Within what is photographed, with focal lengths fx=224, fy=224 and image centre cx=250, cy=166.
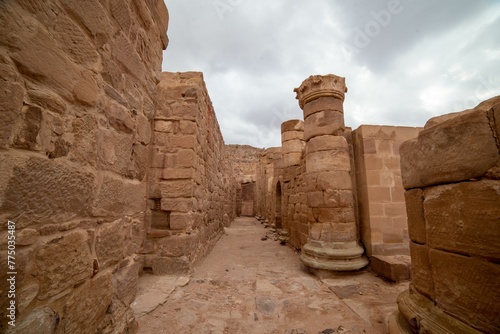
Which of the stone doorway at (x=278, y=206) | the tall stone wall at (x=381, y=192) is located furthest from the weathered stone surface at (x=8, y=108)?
the stone doorway at (x=278, y=206)

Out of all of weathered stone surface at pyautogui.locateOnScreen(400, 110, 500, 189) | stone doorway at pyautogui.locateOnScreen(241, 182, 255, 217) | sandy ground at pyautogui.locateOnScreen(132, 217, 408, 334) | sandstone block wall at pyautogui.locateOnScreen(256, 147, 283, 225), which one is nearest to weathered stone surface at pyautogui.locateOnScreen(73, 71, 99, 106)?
sandy ground at pyautogui.locateOnScreen(132, 217, 408, 334)

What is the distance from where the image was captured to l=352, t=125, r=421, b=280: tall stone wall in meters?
4.01

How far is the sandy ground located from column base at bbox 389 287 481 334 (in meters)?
0.53

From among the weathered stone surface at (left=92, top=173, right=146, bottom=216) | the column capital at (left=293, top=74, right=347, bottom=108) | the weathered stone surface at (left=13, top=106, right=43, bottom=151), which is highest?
the column capital at (left=293, top=74, right=347, bottom=108)

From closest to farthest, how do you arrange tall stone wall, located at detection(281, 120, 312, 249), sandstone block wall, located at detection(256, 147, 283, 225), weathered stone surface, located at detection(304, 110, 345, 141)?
weathered stone surface, located at detection(304, 110, 345, 141)
tall stone wall, located at detection(281, 120, 312, 249)
sandstone block wall, located at detection(256, 147, 283, 225)

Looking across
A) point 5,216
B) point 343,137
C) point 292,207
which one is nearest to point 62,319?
point 5,216

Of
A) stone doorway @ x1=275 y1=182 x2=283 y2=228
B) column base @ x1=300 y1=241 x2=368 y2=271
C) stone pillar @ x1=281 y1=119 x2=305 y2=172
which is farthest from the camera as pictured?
stone doorway @ x1=275 y1=182 x2=283 y2=228

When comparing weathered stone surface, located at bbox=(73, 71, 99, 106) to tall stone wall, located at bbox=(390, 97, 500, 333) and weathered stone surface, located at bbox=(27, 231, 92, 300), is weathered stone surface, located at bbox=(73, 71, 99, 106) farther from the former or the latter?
tall stone wall, located at bbox=(390, 97, 500, 333)

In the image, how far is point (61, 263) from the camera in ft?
3.82

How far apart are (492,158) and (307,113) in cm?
356

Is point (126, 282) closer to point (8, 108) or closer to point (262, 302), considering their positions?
point (8, 108)

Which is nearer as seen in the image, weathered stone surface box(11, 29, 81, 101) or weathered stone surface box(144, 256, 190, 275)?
weathered stone surface box(11, 29, 81, 101)

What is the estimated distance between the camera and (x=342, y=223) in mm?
4023

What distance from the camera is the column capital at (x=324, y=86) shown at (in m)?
4.39
